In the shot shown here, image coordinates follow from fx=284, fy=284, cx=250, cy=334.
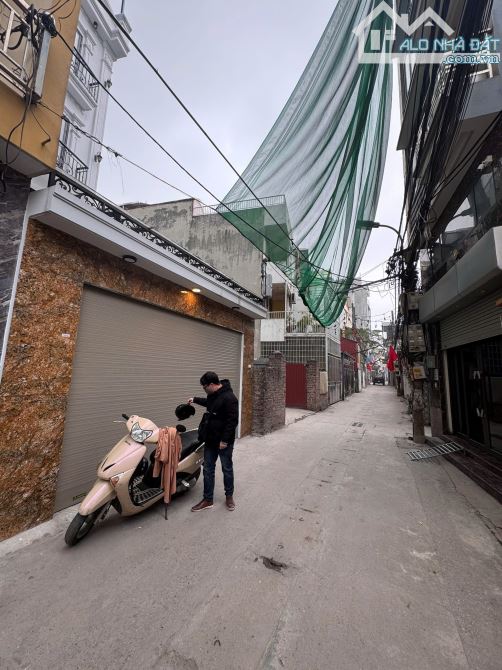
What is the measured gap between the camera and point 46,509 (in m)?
3.12

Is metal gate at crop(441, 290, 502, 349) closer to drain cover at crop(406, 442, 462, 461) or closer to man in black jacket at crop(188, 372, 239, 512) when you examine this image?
drain cover at crop(406, 442, 462, 461)

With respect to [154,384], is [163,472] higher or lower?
lower

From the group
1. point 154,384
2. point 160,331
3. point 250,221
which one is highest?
point 250,221

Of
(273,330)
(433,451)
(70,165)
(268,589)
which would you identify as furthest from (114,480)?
(273,330)

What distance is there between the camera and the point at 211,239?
1198cm

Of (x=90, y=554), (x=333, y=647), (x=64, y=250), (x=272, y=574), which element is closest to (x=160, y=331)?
(x=64, y=250)

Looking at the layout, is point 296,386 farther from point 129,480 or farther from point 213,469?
point 129,480

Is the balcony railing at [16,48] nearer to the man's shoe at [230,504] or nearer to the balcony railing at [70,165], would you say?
the balcony railing at [70,165]

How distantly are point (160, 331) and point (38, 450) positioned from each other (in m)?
2.42

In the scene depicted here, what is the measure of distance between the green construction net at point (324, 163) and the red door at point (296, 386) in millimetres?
8822

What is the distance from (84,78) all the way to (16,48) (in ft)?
24.7

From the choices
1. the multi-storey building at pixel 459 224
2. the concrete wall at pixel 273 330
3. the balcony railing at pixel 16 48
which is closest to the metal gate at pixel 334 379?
the concrete wall at pixel 273 330

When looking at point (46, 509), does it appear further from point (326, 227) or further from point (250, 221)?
Answer: point (326, 227)

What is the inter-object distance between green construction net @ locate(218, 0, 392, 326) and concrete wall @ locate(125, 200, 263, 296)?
19.3 ft
